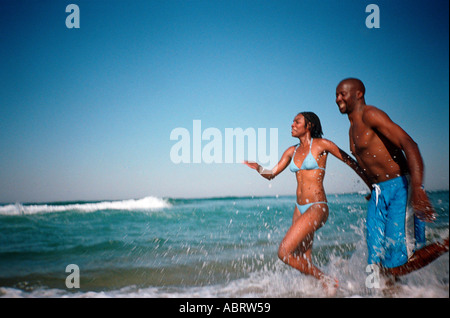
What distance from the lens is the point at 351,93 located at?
117 inches

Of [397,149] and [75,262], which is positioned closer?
[397,149]

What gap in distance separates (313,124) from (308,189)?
2.89 feet

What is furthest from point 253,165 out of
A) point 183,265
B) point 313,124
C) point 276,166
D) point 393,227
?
point 183,265

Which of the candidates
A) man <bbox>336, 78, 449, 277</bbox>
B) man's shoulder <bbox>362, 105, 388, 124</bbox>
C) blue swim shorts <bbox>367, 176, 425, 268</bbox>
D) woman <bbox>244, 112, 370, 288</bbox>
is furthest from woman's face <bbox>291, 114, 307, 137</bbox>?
blue swim shorts <bbox>367, 176, 425, 268</bbox>

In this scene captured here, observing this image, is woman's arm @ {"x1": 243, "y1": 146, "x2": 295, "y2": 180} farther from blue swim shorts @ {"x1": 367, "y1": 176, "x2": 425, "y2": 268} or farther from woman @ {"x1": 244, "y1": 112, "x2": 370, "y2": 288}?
blue swim shorts @ {"x1": 367, "y1": 176, "x2": 425, "y2": 268}

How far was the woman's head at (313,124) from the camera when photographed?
3631 mm

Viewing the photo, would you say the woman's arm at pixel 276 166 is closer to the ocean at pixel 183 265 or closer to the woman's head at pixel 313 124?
the woman's head at pixel 313 124

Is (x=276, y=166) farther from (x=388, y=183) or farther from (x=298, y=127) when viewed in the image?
(x=388, y=183)

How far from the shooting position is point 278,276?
441cm

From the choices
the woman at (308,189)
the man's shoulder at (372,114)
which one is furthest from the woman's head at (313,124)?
the man's shoulder at (372,114)
